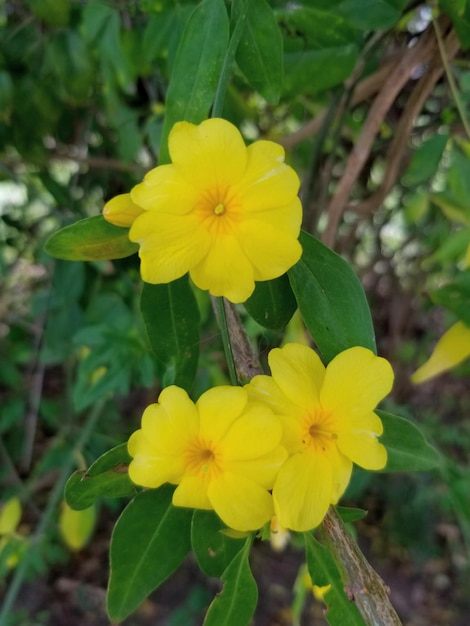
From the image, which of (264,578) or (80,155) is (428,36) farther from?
(264,578)

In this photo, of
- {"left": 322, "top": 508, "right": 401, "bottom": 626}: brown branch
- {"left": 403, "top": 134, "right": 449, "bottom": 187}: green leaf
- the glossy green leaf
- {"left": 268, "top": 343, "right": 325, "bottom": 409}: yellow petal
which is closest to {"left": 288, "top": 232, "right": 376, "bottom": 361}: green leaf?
{"left": 268, "top": 343, "right": 325, "bottom": 409}: yellow petal

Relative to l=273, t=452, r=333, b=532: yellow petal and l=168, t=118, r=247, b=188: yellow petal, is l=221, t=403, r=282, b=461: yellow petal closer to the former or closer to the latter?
l=273, t=452, r=333, b=532: yellow petal

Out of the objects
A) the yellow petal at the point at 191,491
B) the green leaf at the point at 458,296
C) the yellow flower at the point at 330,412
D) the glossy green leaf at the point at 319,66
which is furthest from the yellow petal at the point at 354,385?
the glossy green leaf at the point at 319,66

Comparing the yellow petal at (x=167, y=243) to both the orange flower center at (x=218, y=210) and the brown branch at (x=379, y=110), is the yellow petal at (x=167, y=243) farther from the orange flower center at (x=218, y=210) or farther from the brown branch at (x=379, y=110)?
the brown branch at (x=379, y=110)

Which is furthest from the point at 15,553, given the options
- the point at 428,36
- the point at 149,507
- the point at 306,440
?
the point at 428,36

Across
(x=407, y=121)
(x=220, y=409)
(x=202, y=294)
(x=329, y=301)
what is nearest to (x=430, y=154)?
(x=407, y=121)

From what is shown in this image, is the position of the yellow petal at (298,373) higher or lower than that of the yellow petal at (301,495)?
higher
